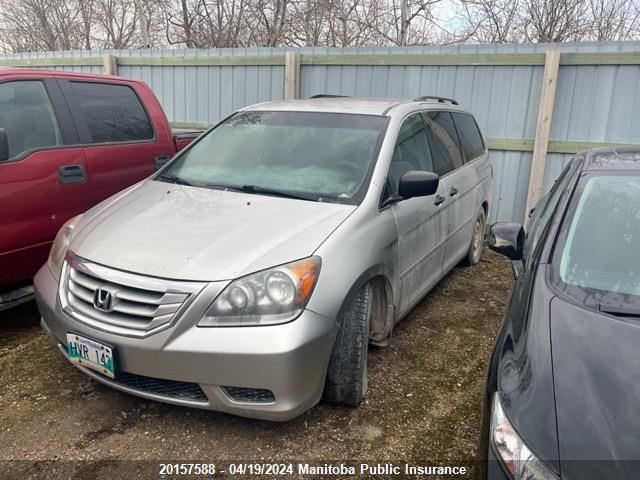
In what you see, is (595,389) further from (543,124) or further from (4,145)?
(543,124)

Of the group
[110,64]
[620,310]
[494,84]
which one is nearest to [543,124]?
[494,84]

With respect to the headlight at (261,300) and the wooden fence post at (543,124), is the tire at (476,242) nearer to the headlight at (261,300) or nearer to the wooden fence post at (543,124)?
the wooden fence post at (543,124)

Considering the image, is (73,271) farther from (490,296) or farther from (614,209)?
(490,296)

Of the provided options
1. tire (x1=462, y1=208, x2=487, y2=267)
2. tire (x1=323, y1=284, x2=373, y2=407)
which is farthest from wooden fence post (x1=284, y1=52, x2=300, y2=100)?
tire (x1=323, y1=284, x2=373, y2=407)

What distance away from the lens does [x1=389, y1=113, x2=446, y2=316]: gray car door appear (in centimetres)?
324

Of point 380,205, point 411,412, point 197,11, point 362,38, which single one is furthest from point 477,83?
point 197,11

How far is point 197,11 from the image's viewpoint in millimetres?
14984

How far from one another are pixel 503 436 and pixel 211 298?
1.29m

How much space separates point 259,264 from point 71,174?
218 centimetres

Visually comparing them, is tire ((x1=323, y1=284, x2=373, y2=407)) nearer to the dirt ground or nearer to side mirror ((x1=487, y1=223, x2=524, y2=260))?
the dirt ground

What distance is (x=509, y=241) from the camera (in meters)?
2.90

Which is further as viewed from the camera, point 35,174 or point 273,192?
point 35,174

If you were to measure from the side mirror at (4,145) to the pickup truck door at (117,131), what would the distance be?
2.15ft

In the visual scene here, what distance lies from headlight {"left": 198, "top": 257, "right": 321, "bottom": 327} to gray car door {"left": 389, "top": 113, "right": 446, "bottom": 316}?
40.9 inches
